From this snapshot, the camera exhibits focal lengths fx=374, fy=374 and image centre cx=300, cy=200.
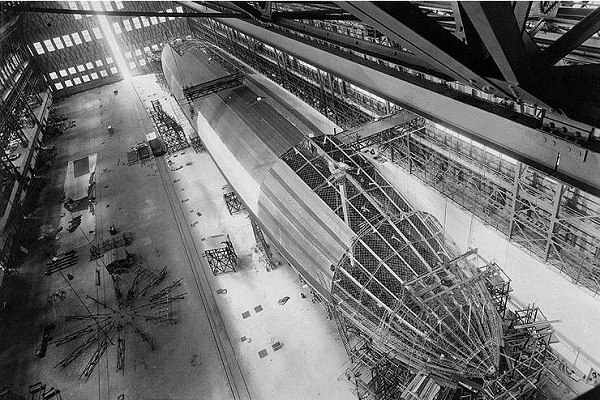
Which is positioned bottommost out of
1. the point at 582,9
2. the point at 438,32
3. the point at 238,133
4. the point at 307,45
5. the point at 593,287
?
the point at 593,287

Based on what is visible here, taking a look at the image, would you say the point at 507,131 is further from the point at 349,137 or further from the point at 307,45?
the point at 349,137

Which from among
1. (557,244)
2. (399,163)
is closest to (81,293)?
(399,163)

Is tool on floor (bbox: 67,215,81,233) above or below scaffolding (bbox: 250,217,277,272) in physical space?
below

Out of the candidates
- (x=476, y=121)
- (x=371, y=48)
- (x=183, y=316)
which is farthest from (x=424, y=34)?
(x=183, y=316)

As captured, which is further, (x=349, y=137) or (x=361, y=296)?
(x=349, y=137)

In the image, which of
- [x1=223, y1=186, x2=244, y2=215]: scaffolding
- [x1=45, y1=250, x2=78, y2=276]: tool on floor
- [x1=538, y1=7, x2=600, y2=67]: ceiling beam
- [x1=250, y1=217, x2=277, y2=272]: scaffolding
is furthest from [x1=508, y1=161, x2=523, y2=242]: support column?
[x1=45, y1=250, x2=78, y2=276]: tool on floor

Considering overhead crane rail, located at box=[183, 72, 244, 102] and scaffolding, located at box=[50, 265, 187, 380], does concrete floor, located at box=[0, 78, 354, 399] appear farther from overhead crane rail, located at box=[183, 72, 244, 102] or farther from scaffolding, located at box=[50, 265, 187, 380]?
overhead crane rail, located at box=[183, 72, 244, 102]

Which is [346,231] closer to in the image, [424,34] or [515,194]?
[515,194]
